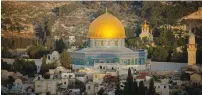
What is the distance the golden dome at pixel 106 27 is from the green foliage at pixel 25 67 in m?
0.82

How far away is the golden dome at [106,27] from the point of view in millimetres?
Answer: 5824

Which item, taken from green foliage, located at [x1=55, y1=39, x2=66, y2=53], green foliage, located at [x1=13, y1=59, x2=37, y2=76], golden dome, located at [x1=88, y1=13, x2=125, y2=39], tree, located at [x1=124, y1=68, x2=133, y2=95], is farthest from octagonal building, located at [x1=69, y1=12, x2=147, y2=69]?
green foliage, located at [x1=13, y1=59, x2=37, y2=76]

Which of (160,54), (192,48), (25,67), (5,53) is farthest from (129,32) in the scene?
(5,53)

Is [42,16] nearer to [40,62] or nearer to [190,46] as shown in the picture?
[40,62]

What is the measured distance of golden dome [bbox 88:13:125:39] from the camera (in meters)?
5.82

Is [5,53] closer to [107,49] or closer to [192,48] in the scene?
[107,49]

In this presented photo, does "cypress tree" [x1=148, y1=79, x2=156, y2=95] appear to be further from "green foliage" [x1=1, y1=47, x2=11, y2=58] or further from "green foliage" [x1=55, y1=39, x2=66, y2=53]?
"green foliage" [x1=1, y1=47, x2=11, y2=58]

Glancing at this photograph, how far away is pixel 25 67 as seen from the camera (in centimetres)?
578

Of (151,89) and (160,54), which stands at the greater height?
(160,54)

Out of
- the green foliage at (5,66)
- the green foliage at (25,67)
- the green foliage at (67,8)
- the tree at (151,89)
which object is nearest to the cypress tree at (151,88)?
the tree at (151,89)

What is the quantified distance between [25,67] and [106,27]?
44.5 inches

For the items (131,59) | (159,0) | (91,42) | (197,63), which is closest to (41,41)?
(91,42)

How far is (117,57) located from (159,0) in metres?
0.89

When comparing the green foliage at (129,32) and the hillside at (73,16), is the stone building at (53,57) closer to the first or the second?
the hillside at (73,16)
